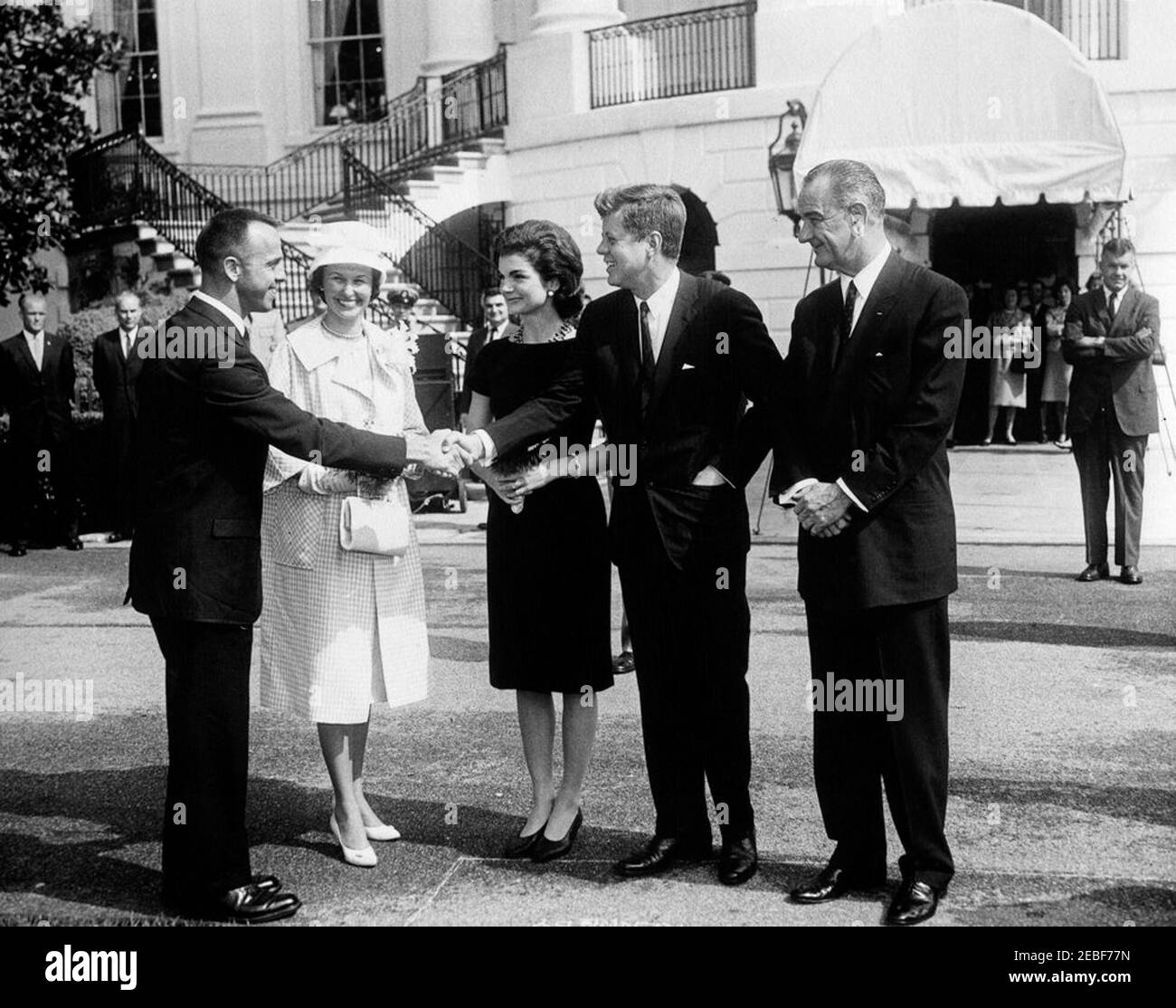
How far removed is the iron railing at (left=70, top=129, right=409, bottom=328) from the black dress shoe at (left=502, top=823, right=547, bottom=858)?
1621cm

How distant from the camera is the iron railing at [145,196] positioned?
22.0 m

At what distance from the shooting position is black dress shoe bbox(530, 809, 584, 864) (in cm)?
566

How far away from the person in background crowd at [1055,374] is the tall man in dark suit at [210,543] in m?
16.0

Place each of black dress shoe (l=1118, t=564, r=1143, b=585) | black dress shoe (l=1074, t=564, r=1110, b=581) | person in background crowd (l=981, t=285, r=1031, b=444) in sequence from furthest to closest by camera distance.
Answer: person in background crowd (l=981, t=285, r=1031, b=444), black dress shoe (l=1074, t=564, r=1110, b=581), black dress shoe (l=1118, t=564, r=1143, b=585)

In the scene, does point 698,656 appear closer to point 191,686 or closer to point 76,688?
point 191,686

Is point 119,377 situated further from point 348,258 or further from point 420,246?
point 420,246

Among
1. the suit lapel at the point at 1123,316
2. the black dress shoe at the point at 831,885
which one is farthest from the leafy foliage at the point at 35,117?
the black dress shoe at the point at 831,885

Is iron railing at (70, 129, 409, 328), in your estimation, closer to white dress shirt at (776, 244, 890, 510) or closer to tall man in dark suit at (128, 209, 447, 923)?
tall man in dark suit at (128, 209, 447, 923)

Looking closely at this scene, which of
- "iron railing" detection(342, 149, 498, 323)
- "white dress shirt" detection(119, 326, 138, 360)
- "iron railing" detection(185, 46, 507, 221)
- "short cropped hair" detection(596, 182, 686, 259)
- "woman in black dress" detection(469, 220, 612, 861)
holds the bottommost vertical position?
"woman in black dress" detection(469, 220, 612, 861)

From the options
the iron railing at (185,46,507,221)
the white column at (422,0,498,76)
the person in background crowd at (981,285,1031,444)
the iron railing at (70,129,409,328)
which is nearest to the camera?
the person in background crowd at (981,285,1031,444)

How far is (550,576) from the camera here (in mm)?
5723

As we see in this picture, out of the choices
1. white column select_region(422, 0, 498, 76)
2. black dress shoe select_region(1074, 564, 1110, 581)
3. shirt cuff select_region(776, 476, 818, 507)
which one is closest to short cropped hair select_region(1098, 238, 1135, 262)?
black dress shoe select_region(1074, 564, 1110, 581)

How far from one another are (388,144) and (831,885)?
21851 mm

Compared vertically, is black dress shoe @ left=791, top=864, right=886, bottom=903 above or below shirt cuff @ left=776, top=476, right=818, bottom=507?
below
